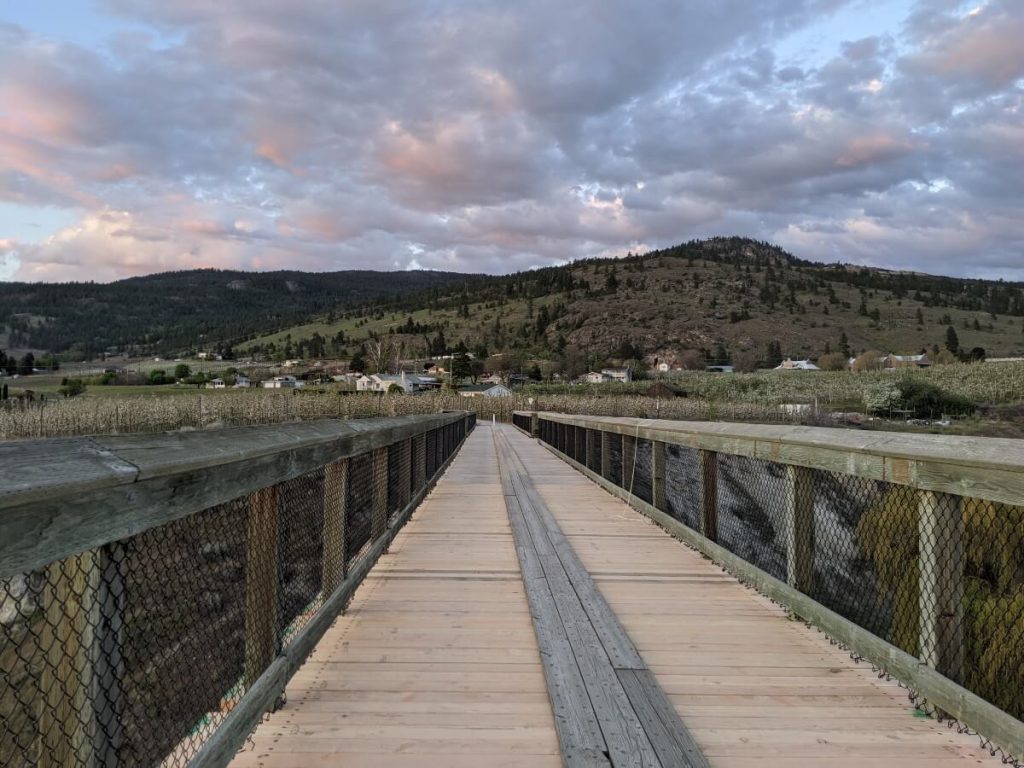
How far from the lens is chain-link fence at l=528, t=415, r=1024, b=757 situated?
8.18ft

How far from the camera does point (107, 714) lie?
159 centimetres

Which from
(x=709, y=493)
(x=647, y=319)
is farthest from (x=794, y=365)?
(x=709, y=493)

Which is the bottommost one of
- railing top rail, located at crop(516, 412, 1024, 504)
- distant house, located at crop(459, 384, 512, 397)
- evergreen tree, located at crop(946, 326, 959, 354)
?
distant house, located at crop(459, 384, 512, 397)

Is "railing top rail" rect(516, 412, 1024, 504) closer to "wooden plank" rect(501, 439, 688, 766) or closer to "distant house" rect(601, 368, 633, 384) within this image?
"wooden plank" rect(501, 439, 688, 766)

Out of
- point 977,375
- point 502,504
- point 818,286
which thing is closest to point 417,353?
point 818,286

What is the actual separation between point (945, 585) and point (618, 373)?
311ft

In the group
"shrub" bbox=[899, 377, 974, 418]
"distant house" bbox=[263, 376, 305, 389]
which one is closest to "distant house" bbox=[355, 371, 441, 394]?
"distant house" bbox=[263, 376, 305, 389]

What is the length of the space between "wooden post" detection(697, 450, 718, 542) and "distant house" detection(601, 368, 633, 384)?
250 feet

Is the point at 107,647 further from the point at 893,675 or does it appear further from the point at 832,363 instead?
the point at 832,363

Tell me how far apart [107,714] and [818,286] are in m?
159

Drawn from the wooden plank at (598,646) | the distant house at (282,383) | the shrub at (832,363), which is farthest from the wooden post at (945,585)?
the shrub at (832,363)

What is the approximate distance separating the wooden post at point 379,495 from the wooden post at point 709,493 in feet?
8.38

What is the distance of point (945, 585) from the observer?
8.07 ft

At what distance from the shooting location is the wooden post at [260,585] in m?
2.45
